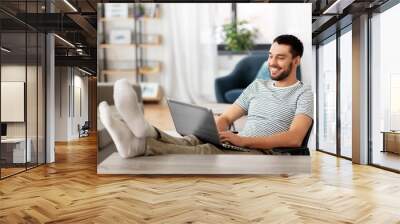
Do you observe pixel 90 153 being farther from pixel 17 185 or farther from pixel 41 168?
pixel 17 185

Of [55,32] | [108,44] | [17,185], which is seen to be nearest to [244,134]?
[108,44]

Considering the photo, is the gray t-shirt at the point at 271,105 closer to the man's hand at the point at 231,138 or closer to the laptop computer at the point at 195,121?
the man's hand at the point at 231,138

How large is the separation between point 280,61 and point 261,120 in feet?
2.12

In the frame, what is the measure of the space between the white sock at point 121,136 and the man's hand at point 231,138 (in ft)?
2.72

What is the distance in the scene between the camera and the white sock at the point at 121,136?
4473 millimetres

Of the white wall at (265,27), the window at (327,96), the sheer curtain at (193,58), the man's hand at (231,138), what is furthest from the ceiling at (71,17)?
the man's hand at (231,138)

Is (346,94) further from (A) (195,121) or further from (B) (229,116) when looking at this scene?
(A) (195,121)

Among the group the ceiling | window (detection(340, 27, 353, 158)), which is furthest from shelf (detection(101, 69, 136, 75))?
window (detection(340, 27, 353, 158))

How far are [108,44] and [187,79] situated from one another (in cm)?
87

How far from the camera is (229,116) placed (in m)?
4.61

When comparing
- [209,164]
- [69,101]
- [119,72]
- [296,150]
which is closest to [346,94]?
[296,150]

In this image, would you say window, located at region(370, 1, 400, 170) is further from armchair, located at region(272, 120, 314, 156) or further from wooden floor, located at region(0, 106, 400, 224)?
armchair, located at region(272, 120, 314, 156)

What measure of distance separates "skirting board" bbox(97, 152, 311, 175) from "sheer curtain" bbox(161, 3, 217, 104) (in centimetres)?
67

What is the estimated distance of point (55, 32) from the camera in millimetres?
6762
